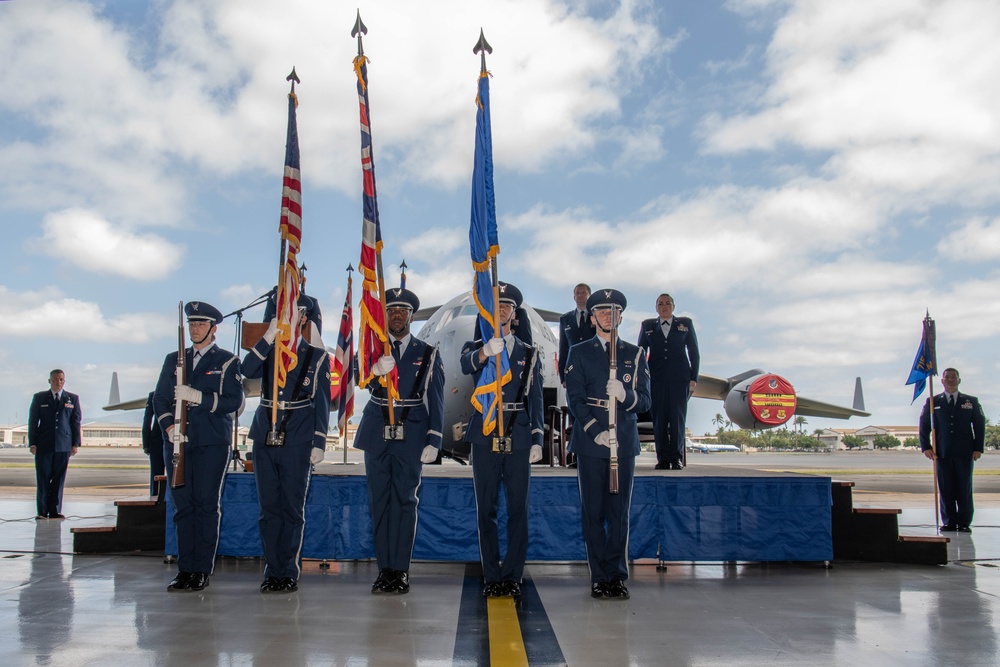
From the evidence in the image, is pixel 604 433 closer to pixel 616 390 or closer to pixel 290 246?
pixel 616 390

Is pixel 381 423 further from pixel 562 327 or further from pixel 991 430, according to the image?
pixel 991 430

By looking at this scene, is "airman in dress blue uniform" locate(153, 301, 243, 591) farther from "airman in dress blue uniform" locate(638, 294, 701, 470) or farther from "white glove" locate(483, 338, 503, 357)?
"airman in dress blue uniform" locate(638, 294, 701, 470)

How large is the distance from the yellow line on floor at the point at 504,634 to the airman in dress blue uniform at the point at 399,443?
76 cm

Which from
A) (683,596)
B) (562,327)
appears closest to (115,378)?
(562,327)

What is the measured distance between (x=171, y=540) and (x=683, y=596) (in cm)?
419

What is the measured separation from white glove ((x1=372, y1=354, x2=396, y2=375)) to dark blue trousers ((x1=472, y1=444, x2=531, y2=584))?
821mm

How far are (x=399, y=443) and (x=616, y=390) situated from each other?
5.12ft

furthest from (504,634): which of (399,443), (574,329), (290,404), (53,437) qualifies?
(53,437)

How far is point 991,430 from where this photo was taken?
100 metres

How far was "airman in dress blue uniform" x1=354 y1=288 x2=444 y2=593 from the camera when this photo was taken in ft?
17.5

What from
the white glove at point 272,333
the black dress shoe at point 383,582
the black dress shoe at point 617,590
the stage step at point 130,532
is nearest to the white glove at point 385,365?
the white glove at point 272,333

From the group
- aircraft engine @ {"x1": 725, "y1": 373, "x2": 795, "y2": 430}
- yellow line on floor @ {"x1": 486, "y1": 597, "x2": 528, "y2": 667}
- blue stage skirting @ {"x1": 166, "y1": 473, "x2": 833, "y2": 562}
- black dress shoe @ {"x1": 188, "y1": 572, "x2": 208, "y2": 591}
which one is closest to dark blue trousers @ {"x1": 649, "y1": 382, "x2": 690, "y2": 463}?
blue stage skirting @ {"x1": 166, "y1": 473, "x2": 833, "y2": 562}

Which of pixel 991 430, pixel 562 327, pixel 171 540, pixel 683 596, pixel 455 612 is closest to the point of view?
pixel 455 612

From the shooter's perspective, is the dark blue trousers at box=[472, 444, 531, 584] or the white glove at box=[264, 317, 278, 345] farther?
the white glove at box=[264, 317, 278, 345]
